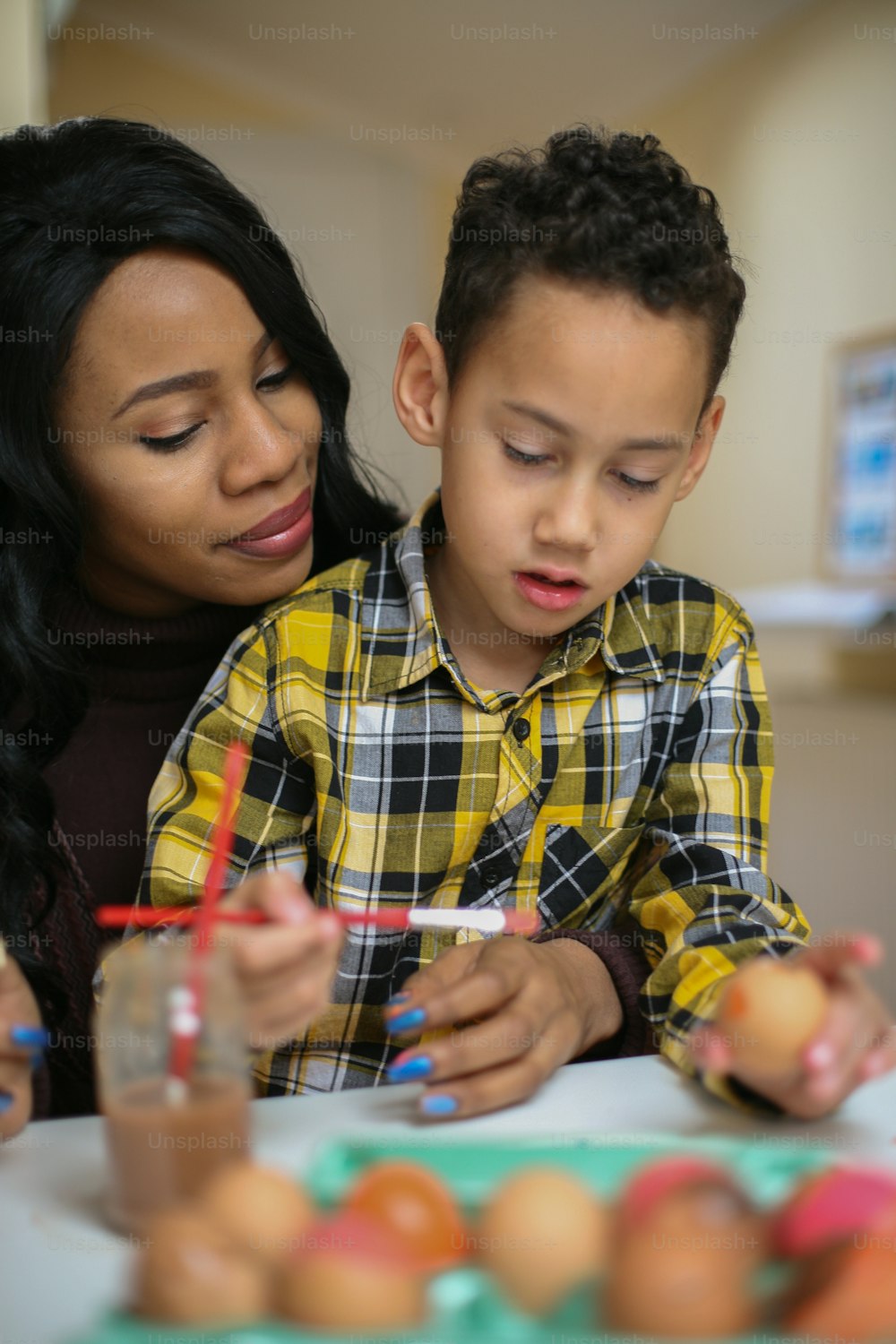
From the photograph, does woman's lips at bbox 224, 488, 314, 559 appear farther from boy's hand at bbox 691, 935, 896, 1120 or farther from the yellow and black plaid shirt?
boy's hand at bbox 691, 935, 896, 1120

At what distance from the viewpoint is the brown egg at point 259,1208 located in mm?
422

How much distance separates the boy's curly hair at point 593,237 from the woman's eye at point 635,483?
4.8 inches

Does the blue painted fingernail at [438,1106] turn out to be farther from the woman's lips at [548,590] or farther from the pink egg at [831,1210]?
the woman's lips at [548,590]

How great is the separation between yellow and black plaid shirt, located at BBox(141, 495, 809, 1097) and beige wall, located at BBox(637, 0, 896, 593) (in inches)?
149

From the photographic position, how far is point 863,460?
4406 mm

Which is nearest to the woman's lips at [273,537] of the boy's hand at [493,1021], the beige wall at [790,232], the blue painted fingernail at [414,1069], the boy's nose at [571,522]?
the boy's nose at [571,522]

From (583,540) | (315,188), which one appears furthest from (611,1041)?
(315,188)

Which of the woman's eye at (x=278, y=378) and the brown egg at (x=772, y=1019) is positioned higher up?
the woman's eye at (x=278, y=378)

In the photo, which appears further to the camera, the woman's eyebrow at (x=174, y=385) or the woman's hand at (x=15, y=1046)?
the woman's eyebrow at (x=174, y=385)

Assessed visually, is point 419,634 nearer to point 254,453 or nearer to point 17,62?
point 254,453

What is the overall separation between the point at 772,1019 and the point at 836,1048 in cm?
5

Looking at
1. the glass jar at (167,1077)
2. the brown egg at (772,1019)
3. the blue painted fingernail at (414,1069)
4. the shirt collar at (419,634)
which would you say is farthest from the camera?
the shirt collar at (419,634)

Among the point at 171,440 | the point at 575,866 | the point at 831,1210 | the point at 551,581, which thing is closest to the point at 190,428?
the point at 171,440

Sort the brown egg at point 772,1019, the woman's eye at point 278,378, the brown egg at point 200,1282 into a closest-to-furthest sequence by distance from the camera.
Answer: the brown egg at point 200,1282, the brown egg at point 772,1019, the woman's eye at point 278,378
